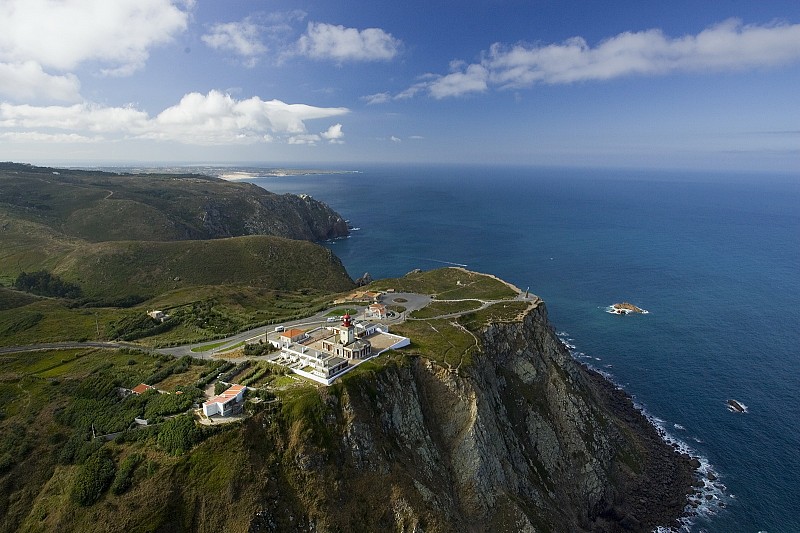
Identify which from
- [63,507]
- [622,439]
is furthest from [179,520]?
[622,439]

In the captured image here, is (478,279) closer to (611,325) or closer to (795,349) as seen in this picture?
(611,325)

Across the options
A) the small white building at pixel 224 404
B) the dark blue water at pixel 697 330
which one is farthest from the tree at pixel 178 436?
the dark blue water at pixel 697 330

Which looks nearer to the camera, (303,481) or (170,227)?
(303,481)

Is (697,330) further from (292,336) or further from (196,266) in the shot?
(196,266)

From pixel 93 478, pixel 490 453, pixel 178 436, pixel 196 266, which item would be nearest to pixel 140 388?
pixel 93 478

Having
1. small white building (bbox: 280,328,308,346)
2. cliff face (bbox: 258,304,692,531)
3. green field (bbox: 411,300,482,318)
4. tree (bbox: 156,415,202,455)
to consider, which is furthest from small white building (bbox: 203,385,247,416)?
green field (bbox: 411,300,482,318)

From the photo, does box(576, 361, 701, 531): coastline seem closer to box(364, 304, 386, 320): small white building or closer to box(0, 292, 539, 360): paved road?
box(0, 292, 539, 360): paved road

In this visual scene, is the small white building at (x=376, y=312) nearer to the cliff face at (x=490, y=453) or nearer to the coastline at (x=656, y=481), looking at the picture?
the cliff face at (x=490, y=453)
